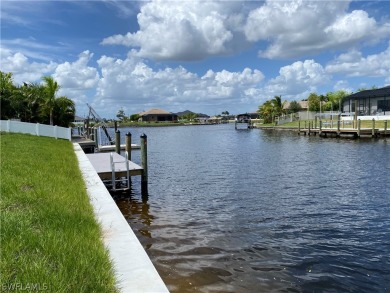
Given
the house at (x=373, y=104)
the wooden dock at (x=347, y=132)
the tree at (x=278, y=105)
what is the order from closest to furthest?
1. the wooden dock at (x=347, y=132)
2. the house at (x=373, y=104)
3. the tree at (x=278, y=105)

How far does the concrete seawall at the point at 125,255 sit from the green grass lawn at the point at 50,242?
0.15m

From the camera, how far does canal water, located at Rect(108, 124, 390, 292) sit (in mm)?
7446

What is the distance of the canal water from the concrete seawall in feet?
5.38

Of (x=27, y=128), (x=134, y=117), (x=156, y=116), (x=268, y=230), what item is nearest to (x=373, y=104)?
(x=27, y=128)

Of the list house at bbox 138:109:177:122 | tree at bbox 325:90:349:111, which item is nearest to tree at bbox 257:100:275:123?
tree at bbox 325:90:349:111

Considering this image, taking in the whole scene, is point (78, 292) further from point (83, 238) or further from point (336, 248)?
point (336, 248)

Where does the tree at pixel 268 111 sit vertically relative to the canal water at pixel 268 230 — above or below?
above

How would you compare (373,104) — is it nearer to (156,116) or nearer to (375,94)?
(375,94)

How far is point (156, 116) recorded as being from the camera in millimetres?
177750

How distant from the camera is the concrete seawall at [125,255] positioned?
4453 millimetres

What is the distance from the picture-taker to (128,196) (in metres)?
16.2

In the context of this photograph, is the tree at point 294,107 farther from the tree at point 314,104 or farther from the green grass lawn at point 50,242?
the green grass lawn at point 50,242

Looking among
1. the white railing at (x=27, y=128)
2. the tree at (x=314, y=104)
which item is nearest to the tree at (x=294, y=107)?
the tree at (x=314, y=104)

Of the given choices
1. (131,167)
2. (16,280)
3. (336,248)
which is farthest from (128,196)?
(16,280)
